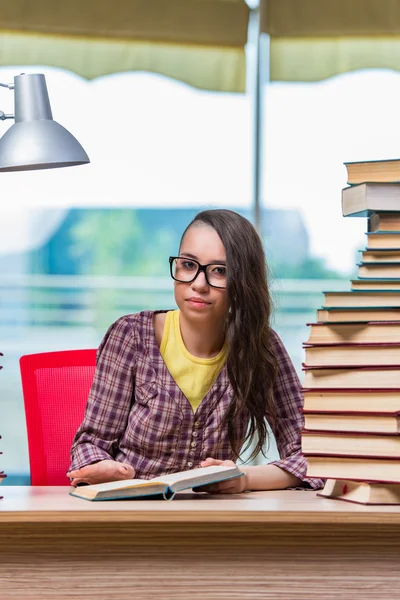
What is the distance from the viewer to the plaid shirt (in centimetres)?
175

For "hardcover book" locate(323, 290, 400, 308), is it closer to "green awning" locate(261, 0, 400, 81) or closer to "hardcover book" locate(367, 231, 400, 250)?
"hardcover book" locate(367, 231, 400, 250)

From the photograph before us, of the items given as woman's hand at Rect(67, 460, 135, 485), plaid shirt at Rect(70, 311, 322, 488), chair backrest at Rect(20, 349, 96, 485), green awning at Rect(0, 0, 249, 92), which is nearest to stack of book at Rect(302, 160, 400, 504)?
woman's hand at Rect(67, 460, 135, 485)

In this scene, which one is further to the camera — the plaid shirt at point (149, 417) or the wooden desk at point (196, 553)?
the plaid shirt at point (149, 417)

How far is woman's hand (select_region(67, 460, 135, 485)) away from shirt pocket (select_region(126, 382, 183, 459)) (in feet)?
0.88

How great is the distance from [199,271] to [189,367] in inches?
9.6

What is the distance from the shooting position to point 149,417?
1742 mm

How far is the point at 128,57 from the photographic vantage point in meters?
4.39

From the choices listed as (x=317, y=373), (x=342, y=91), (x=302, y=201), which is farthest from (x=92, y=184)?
(x=317, y=373)

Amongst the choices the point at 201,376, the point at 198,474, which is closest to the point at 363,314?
the point at 198,474

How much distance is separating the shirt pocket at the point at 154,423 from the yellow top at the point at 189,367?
0.05 metres

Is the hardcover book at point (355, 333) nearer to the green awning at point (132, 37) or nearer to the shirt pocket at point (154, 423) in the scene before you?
the shirt pocket at point (154, 423)

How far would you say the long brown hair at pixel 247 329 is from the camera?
170 centimetres

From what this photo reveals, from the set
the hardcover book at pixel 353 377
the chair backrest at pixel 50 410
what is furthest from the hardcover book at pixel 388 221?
the chair backrest at pixel 50 410

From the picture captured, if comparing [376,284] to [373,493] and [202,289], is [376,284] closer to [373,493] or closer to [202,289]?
[373,493]
